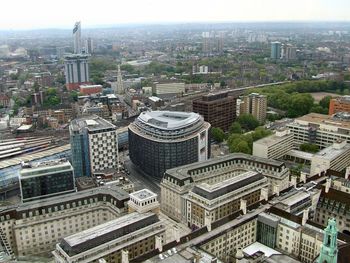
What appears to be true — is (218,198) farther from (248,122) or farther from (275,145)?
(248,122)

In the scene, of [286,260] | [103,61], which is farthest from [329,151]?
[103,61]

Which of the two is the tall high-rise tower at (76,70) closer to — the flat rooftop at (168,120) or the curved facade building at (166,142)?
the flat rooftop at (168,120)

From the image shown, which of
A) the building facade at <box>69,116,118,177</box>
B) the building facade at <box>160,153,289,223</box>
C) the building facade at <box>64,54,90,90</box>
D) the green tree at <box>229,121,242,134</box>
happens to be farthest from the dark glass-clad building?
the building facade at <box>64,54,90,90</box>

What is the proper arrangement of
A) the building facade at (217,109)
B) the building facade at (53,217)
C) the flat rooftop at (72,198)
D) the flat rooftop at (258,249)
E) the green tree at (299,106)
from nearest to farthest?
the flat rooftop at (258,249) → the building facade at (53,217) → the flat rooftop at (72,198) → the building facade at (217,109) → the green tree at (299,106)

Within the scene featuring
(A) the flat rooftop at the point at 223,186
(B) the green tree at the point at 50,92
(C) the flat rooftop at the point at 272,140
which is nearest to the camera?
(A) the flat rooftop at the point at 223,186

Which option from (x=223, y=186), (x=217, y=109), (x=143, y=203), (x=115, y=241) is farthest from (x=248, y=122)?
(x=115, y=241)

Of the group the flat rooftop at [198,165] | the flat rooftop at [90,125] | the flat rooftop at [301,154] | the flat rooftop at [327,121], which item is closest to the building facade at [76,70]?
the flat rooftop at [90,125]

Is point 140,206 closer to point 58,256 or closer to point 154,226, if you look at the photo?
point 154,226
